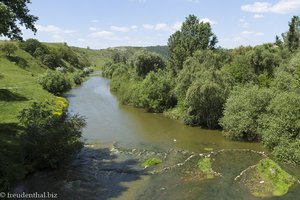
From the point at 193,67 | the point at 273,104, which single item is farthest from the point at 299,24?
the point at 273,104

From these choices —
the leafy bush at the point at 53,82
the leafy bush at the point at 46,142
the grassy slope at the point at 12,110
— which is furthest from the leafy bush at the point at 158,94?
the leafy bush at the point at 46,142

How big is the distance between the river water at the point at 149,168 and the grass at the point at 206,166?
1.84 feet

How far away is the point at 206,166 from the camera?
32.7 m

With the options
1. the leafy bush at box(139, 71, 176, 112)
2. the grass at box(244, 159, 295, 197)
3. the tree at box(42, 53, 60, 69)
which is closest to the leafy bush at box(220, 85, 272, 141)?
the grass at box(244, 159, 295, 197)

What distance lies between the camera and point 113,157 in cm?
3606

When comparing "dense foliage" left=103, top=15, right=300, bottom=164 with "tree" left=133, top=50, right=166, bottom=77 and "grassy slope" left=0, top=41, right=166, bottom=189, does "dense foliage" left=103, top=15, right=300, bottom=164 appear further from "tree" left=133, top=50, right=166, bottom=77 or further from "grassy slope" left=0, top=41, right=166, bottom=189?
"grassy slope" left=0, top=41, right=166, bottom=189

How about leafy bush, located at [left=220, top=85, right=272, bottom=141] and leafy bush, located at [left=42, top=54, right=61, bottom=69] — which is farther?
leafy bush, located at [left=42, top=54, right=61, bottom=69]

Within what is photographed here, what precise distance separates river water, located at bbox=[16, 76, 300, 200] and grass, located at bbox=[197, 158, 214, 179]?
0.56m

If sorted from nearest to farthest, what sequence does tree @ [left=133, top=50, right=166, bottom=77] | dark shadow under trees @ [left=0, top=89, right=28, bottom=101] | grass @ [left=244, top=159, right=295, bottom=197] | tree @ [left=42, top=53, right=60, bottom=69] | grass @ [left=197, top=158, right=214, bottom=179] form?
1. grass @ [left=244, top=159, right=295, bottom=197]
2. grass @ [left=197, top=158, right=214, bottom=179]
3. dark shadow under trees @ [left=0, top=89, right=28, bottom=101]
4. tree @ [left=133, top=50, right=166, bottom=77]
5. tree @ [left=42, top=53, right=60, bottom=69]

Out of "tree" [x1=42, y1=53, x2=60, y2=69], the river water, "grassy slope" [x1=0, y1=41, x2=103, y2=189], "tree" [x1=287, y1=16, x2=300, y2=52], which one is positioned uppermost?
"tree" [x1=287, y1=16, x2=300, y2=52]

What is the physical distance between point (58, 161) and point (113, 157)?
21.5 feet

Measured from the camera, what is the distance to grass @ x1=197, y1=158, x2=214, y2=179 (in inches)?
1210

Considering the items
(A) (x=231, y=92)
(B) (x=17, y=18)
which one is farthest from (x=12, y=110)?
(A) (x=231, y=92)

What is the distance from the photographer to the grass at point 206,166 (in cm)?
3072
